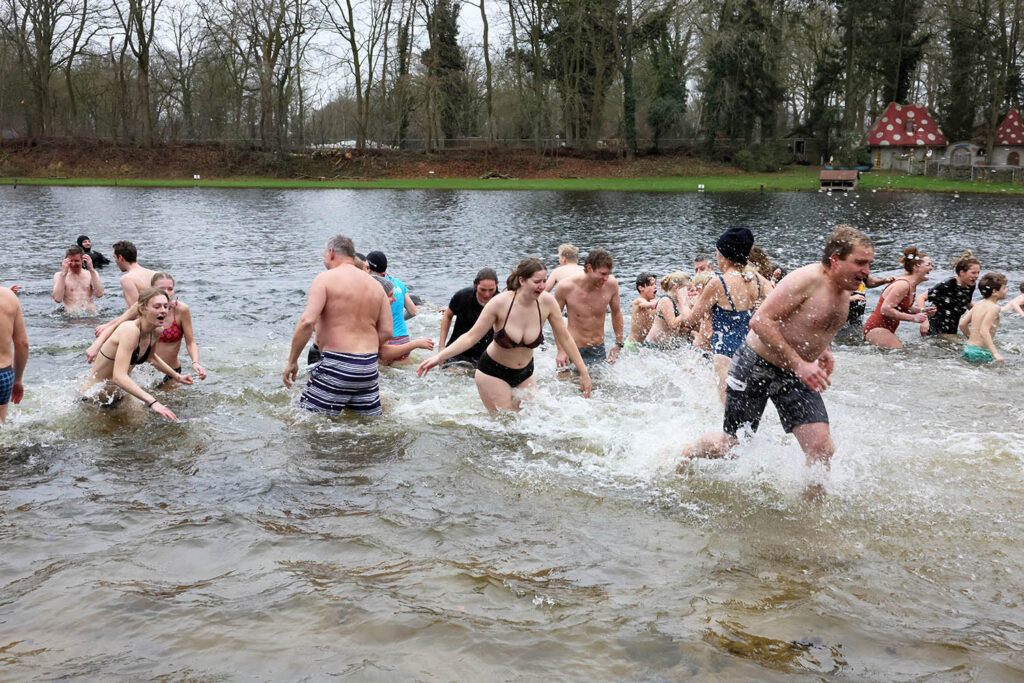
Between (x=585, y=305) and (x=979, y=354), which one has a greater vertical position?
(x=585, y=305)

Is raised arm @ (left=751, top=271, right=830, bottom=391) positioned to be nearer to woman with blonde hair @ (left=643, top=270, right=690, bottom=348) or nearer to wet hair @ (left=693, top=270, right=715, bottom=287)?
wet hair @ (left=693, top=270, right=715, bottom=287)

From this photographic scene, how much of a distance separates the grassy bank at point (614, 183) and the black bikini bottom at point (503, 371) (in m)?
36.7

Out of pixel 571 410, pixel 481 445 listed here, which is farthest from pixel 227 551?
pixel 571 410

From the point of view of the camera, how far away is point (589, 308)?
30.4 feet

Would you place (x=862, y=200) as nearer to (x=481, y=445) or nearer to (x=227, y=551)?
(x=481, y=445)

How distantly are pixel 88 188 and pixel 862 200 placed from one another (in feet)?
118

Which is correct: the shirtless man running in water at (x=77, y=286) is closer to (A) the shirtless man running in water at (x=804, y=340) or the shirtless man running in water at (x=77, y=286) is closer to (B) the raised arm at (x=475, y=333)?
(B) the raised arm at (x=475, y=333)

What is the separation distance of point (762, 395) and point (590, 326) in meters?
3.77

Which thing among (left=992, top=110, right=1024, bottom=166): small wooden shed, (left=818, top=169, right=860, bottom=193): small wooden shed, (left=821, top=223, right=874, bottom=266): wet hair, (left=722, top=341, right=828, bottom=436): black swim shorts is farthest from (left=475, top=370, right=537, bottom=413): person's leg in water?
(left=992, top=110, right=1024, bottom=166): small wooden shed

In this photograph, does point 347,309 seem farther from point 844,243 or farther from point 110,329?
point 844,243

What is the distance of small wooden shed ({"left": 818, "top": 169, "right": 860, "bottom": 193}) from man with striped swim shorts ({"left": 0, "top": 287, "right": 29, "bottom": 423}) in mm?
41087

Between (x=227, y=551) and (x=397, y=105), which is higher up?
(x=397, y=105)

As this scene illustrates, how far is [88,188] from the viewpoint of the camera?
147 feet

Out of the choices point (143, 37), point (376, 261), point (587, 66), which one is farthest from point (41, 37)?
point (376, 261)
